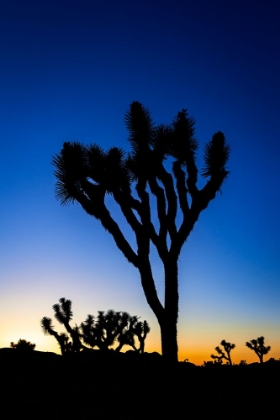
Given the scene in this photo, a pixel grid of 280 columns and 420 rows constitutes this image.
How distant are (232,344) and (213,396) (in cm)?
2794

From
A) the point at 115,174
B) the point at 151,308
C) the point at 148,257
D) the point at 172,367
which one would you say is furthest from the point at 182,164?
the point at 172,367

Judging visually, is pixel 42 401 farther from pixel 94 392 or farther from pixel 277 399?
pixel 277 399

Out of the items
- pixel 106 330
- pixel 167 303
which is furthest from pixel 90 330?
pixel 167 303

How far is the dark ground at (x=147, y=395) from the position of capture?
6337 millimetres

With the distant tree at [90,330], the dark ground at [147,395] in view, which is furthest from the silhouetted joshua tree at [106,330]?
the dark ground at [147,395]

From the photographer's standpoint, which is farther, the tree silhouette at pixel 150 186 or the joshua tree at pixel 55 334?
the joshua tree at pixel 55 334

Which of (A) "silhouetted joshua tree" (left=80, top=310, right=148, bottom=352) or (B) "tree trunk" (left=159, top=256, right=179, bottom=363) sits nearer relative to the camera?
(B) "tree trunk" (left=159, top=256, right=179, bottom=363)

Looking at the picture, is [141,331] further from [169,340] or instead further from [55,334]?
[169,340]

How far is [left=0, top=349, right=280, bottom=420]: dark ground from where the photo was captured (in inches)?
249

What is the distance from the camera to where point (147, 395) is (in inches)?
292

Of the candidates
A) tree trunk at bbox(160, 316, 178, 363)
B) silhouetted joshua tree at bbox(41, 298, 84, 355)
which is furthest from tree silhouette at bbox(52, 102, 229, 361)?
silhouetted joshua tree at bbox(41, 298, 84, 355)

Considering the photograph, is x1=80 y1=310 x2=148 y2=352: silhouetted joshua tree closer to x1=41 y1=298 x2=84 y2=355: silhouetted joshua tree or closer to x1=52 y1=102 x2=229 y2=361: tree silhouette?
x1=41 y1=298 x2=84 y2=355: silhouetted joshua tree

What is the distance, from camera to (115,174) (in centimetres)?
1101

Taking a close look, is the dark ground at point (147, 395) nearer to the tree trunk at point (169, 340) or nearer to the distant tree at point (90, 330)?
the tree trunk at point (169, 340)
